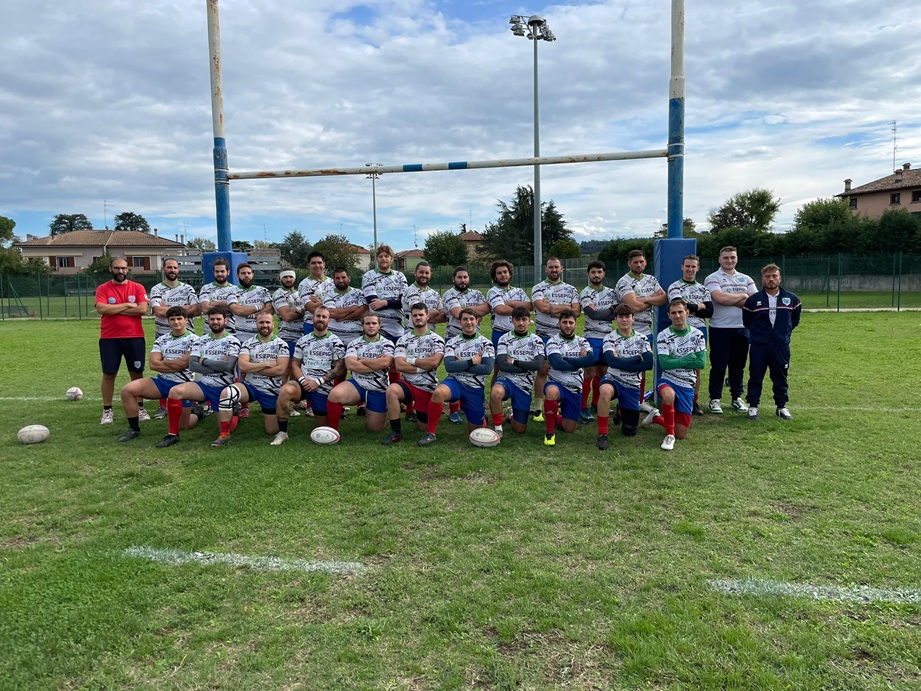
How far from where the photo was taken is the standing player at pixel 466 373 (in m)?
5.75

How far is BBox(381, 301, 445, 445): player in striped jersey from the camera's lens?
5871mm

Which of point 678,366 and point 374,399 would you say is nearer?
point 678,366

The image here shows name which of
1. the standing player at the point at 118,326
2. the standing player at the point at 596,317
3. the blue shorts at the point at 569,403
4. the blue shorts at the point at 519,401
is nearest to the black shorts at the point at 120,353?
the standing player at the point at 118,326

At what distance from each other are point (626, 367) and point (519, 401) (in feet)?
3.43

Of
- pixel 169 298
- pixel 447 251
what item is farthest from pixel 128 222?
pixel 169 298

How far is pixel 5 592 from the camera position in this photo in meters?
3.03

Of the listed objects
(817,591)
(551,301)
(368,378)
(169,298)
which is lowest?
(817,591)

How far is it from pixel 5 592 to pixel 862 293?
86.6 feet

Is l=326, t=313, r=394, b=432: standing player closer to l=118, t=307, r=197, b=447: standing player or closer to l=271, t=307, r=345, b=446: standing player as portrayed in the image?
l=271, t=307, r=345, b=446: standing player

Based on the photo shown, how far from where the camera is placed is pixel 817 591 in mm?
2934

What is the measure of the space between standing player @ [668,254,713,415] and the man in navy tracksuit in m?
0.56

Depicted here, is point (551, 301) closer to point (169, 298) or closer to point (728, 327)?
point (728, 327)

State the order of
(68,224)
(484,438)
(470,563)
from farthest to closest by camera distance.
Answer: (68,224) < (484,438) < (470,563)

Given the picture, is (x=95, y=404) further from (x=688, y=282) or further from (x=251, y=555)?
(x=688, y=282)
